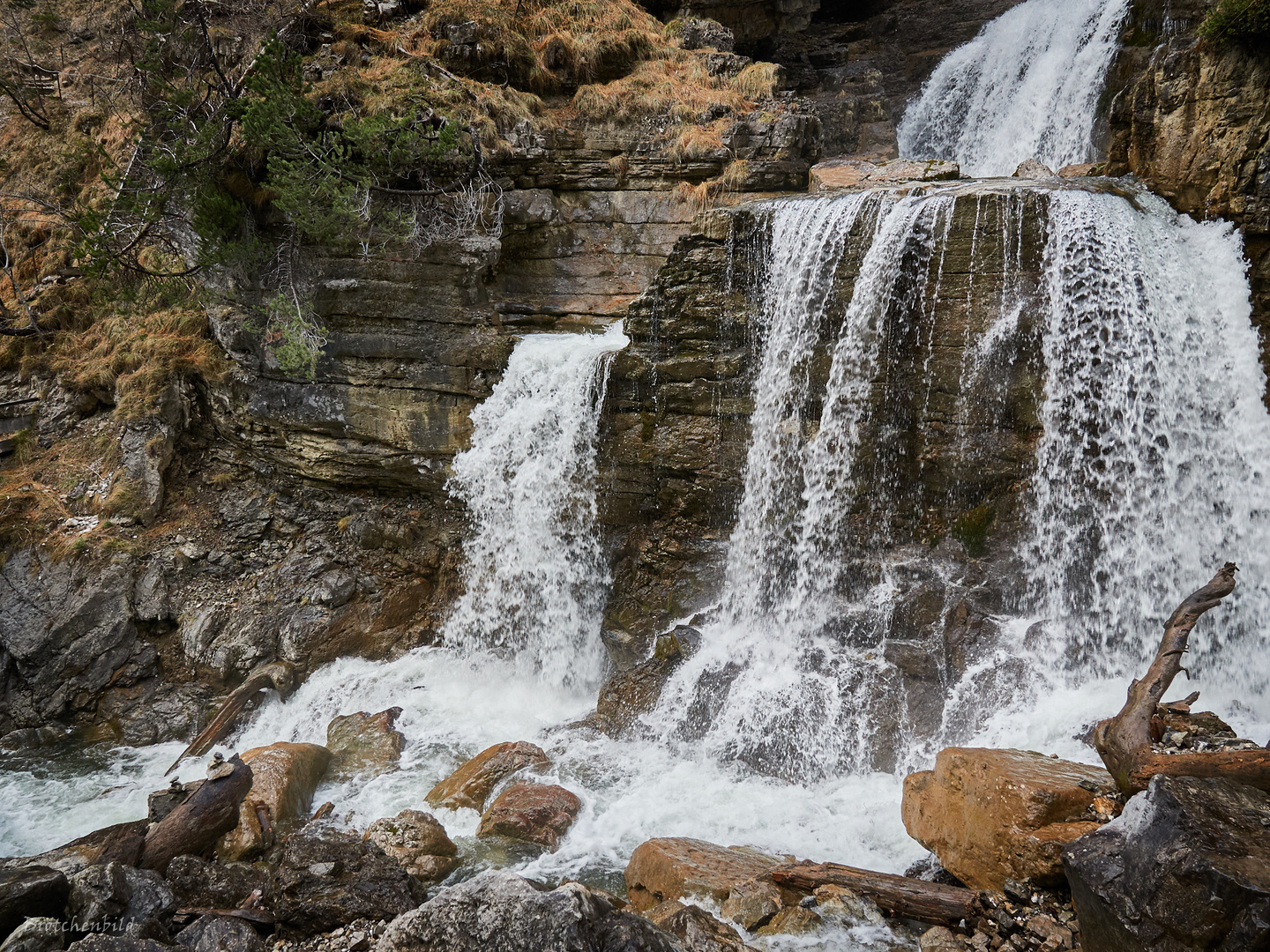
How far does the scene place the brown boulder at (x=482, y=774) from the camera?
734cm

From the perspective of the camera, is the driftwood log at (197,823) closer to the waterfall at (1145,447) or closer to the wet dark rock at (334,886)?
the wet dark rock at (334,886)

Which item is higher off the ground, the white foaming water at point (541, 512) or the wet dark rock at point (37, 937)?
the white foaming water at point (541, 512)

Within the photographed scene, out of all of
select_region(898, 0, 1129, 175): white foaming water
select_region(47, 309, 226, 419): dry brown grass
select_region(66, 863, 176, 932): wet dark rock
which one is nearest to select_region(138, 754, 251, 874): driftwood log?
select_region(66, 863, 176, 932): wet dark rock

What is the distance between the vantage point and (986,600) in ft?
25.5

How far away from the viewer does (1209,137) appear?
7.97 metres

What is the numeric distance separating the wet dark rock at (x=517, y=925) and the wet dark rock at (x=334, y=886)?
1.37 metres

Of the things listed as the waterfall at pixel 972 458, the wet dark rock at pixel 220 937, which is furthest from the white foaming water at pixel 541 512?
the wet dark rock at pixel 220 937

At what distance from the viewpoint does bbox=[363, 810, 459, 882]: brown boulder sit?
621 centimetres

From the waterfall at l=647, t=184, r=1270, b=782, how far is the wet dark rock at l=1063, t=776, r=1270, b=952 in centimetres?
314

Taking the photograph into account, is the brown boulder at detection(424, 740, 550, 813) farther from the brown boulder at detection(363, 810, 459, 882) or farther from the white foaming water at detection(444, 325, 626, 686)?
the white foaming water at detection(444, 325, 626, 686)

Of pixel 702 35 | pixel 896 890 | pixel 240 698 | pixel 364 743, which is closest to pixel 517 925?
pixel 896 890

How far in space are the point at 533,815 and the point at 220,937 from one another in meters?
2.66

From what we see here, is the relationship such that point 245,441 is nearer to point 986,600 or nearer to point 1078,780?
point 986,600

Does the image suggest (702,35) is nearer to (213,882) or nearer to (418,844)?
(418,844)
